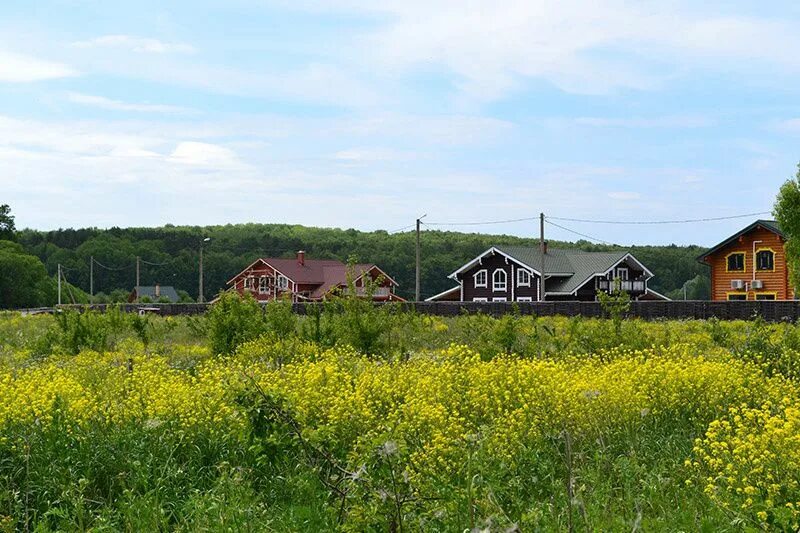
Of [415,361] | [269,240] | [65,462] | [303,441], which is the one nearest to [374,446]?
[303,441]

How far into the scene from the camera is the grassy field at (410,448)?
5793 millimetres

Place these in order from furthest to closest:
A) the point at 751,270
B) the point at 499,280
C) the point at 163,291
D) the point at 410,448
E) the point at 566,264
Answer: the point at 163,291
the point at 499,280
the point at 566,264
the point at 751,270
the point at 410,448

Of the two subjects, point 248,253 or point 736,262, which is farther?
point 248,253

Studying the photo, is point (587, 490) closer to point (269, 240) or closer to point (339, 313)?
point (339, 313)

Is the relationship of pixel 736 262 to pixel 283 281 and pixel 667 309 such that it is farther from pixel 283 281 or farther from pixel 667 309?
pixel 283 281

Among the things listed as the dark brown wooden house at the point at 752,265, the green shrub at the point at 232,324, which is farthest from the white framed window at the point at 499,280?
the green shrub at the point at 232,324

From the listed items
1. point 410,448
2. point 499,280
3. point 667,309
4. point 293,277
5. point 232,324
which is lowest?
point 410,448

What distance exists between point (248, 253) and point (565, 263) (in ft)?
128

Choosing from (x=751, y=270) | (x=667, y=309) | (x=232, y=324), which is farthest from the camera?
(x=751, y=270)

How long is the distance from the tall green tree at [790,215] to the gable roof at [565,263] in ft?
48.4

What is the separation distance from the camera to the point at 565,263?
201 feet

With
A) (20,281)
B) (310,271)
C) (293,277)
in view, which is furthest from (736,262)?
(20,281)

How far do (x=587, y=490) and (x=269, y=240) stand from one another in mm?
91549

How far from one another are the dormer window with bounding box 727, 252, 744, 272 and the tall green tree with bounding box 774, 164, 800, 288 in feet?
22.0
